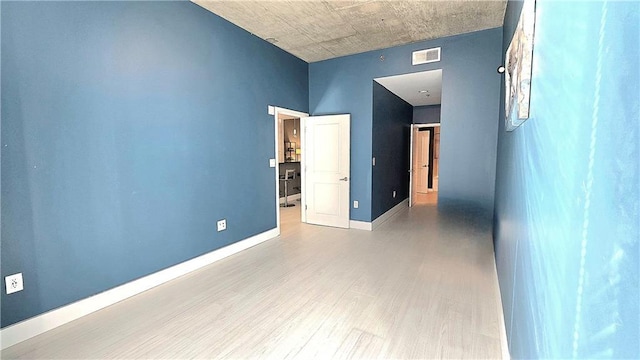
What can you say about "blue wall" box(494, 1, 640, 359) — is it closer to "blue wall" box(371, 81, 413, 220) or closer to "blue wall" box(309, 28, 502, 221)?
"blue wall" box(309, 28, 502, 221)

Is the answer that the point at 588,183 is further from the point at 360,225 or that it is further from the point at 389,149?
the point at 389,149

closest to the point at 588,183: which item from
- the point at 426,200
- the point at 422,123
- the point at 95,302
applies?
the point at 95,302

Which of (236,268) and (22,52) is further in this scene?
(236,268)

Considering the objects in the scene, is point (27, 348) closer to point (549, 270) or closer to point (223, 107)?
point (223, 107)

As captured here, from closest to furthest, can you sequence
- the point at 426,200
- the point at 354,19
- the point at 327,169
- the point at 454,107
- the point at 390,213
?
the point at 354,19
the point at 454,107
the point at 327,169
the point at 390,213
the point at 426,200

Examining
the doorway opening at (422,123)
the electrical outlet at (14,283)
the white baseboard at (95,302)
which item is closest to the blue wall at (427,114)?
the doorway opening at (422,123)

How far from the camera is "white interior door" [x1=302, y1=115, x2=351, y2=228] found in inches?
189

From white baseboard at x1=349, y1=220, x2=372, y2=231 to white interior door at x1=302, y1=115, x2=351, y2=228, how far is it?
0.09m

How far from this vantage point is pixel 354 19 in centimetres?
342

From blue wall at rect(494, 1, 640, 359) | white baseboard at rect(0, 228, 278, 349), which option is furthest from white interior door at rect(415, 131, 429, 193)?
blue wall at rect(494, 1, 640, 359)

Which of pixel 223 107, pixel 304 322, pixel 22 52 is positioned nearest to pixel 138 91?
pixel 22 52

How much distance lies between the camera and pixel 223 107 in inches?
135

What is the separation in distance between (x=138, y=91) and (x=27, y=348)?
2.11 m

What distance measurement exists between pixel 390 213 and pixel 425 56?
290 centimetres
